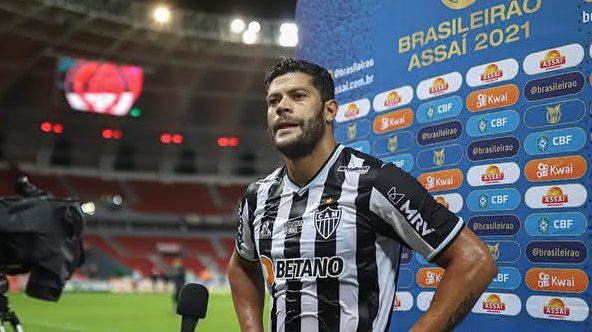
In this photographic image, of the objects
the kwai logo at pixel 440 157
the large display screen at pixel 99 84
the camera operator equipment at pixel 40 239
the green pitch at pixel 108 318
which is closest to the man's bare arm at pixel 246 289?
the kwai logo at pixel 440 157

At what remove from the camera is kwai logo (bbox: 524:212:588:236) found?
316 centimetres

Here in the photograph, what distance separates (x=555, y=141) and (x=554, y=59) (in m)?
0.43

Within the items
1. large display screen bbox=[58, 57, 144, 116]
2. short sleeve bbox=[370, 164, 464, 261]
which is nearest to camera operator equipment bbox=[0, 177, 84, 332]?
short sleeve bbox=[370, 164, 464, 261]

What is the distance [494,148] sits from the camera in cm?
361

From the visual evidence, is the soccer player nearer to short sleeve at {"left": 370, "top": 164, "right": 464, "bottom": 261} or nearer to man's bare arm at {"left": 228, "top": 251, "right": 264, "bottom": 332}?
short sleeve at {"left": 370, "top": 164, "right": 464, "bottom": 261}

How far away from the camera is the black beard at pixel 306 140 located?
2588 mm

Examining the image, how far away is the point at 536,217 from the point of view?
11.1 ft

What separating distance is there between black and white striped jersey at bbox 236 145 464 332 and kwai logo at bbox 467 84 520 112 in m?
1.26

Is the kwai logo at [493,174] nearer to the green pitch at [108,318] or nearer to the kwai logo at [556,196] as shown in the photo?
the kwai logo at [556,196]

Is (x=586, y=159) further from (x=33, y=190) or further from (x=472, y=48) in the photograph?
(x=33, y=190)

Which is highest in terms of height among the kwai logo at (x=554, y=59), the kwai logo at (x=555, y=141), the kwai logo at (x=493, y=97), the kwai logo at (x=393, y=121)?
the kwai logo at (x=554, y=59)

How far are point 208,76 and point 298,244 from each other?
1211 inches

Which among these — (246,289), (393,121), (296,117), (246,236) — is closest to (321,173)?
(296,117)

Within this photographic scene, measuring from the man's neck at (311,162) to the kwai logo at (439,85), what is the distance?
1406 mm
